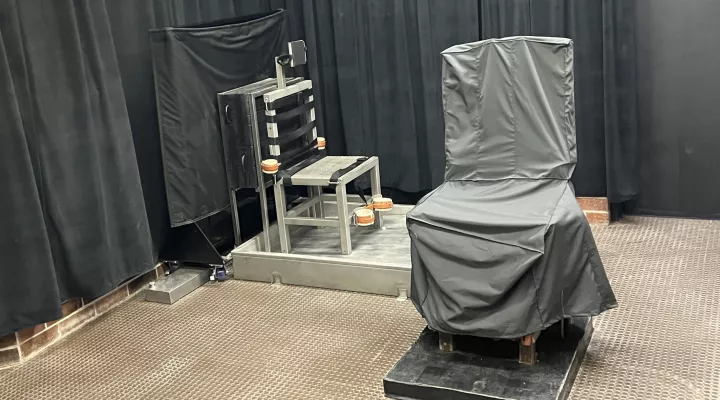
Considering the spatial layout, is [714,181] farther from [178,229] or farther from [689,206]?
[178,229]

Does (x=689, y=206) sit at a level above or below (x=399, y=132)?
below

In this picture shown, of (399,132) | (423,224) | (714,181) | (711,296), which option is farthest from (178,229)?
(714,181)

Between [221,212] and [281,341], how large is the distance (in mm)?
1271

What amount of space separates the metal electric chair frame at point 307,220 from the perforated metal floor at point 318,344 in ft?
0.30

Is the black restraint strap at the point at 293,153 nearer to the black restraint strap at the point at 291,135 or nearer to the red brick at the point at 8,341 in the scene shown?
the black restraint strap at the point at 291,135

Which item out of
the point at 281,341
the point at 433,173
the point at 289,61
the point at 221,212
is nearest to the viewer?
the point at 281,341

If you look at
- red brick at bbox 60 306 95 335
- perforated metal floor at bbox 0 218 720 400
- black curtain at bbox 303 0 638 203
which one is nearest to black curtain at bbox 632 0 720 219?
black curtain at bbox 303 0 638 203

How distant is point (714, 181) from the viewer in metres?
4.22

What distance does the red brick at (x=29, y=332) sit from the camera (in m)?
3.35

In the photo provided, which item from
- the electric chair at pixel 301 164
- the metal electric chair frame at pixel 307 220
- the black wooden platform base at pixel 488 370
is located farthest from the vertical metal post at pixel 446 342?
the electric chair at pixel 301 164

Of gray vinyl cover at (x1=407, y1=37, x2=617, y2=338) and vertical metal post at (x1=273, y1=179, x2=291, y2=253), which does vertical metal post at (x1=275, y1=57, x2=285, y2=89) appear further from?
gray vinyl cover at (x1=407, y1=37, x2=617, y2=338)

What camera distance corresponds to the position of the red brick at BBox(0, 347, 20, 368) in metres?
3.31

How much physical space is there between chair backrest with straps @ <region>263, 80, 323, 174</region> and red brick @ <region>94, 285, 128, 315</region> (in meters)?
1.00

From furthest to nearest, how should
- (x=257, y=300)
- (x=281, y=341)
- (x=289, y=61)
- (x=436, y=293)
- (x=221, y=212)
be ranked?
1. (x=221, y=212)
2. (x=289, y=61)
3. (x=257, y=300)
4. (x=281, y=341)
5. (x=436, y=293)
